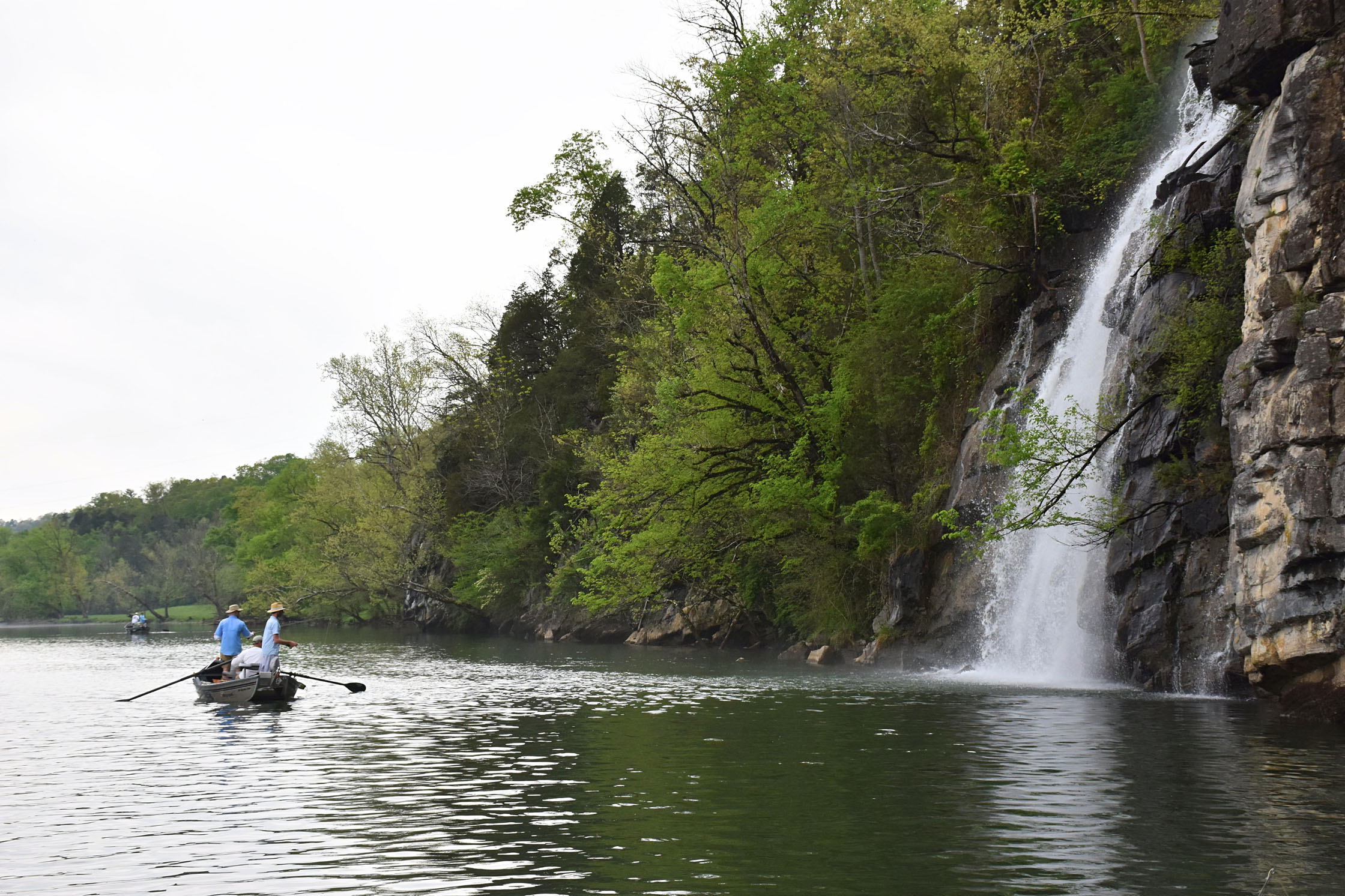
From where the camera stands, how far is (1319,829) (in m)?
10.4

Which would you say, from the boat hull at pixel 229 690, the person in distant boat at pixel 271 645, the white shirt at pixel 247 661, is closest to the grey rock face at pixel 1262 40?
the person in distant boat at pixel 271 645

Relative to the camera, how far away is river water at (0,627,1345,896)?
9328mm

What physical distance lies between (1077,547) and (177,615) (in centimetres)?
13010

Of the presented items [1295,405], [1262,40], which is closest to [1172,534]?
[1295,405]

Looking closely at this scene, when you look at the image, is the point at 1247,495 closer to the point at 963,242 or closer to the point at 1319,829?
the point at 1319,829

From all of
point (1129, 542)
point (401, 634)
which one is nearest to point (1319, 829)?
point (1129, 542)

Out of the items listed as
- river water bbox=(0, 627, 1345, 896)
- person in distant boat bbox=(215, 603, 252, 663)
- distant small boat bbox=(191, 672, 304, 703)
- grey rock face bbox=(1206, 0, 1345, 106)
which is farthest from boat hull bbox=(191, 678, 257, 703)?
grey rock face bbox=(1206, 0, 1345, 106)

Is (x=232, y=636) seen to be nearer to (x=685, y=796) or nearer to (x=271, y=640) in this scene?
(x=271, y=640)

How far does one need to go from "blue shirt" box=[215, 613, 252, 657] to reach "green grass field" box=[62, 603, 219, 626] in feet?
331

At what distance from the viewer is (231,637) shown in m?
27.6

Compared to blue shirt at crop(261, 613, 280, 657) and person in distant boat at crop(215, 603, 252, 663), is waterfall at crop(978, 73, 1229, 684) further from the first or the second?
person in distant boat at crop(215, 603, 252, 663)

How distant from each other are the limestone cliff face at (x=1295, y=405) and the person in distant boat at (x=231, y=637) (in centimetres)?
2052

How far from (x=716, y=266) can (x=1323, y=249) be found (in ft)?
75.1

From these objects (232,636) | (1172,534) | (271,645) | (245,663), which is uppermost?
(1172,534)
